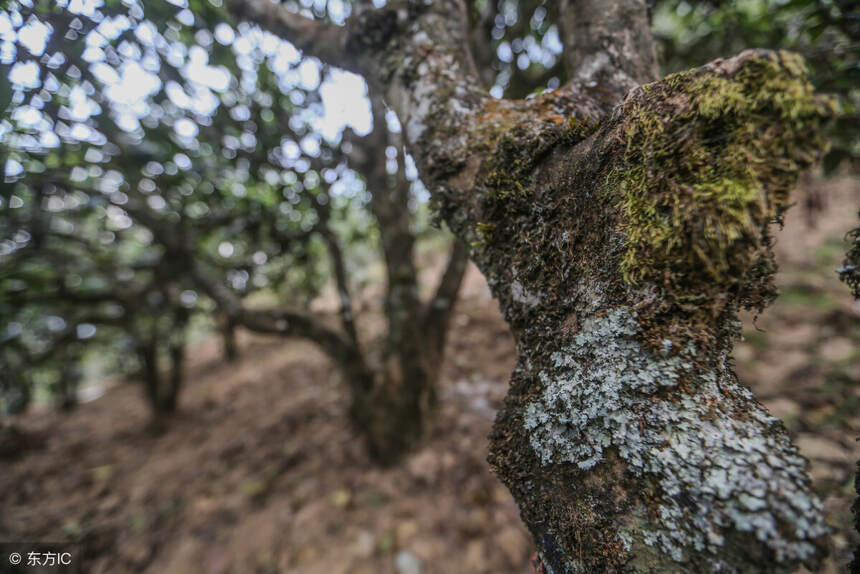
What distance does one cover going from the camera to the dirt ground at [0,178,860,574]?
2279 mm

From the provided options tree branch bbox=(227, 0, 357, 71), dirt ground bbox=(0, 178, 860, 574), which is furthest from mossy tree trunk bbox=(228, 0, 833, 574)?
dirt ground bbox=(0, 178, 860, 574)

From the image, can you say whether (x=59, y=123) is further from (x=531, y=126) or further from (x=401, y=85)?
(x=531, y=126)

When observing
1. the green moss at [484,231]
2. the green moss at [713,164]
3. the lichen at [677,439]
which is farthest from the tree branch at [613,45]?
the lichen at [677,439]

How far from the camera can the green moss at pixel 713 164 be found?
1.80 ft

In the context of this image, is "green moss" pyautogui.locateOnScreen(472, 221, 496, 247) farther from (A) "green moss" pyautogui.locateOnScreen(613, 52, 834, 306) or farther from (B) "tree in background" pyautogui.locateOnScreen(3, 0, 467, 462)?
(B) "tree in background" pyautogui.locateOnScreen(3, 0, 467, 462)

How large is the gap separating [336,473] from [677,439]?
10.1 feet

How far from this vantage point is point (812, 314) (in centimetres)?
354

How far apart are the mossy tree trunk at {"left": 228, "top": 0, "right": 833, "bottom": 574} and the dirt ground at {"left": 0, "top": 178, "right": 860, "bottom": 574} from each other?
4.30ft

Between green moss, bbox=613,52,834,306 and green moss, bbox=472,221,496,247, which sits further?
green moss, bbox=472,221,496,247

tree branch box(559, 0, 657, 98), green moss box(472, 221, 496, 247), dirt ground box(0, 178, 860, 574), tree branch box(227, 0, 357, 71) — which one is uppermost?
tree branch box(227, 0, 357, 71)

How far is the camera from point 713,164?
60cm

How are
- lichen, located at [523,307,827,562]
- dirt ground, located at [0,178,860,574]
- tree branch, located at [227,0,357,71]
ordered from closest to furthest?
lichen, located at [523,307,827,562], tree branch, located at [227,0,357,71], dirt ground, located at [0,178,860,574]

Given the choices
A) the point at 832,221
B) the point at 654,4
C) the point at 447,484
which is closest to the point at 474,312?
the point at 447,484

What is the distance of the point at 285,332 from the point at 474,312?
3.08 metres
